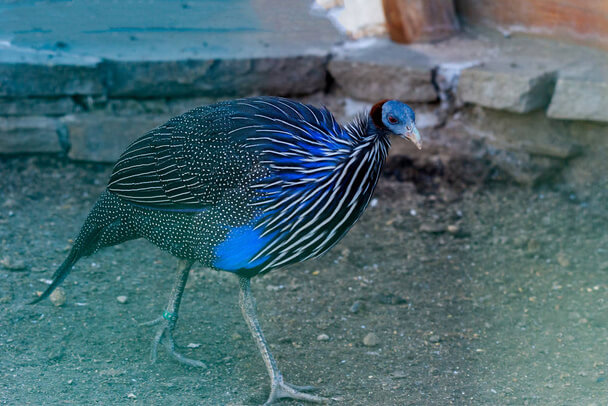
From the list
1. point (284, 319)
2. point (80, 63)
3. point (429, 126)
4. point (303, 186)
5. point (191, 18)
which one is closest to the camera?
point (303, 186)

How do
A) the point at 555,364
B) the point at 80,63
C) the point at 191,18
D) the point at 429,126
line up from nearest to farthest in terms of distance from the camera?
the point at 555,364 → the point at 191,18 → the point at 80,63 → the point at 429,126

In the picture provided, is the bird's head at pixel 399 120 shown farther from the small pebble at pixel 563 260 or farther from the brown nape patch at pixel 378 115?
the small pebble at pixel 563 260

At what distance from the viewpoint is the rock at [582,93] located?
4387mm

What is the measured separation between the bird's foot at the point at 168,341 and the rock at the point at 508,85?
250 centimetres

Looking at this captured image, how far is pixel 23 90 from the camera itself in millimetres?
4672

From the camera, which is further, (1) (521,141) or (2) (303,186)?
(1) (521,141)

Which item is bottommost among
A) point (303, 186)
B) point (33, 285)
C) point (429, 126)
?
point (33, 285)

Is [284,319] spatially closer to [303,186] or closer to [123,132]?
[303,186]

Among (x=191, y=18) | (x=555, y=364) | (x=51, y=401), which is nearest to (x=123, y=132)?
(x=191, y=18)

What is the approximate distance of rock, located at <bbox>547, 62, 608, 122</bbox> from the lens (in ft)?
14.4

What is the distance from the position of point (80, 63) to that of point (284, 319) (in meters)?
2.19

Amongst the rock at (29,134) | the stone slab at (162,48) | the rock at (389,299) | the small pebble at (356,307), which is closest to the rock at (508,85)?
the stone slab at (162,48)

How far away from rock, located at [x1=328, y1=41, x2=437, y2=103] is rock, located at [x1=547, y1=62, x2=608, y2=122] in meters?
0.79

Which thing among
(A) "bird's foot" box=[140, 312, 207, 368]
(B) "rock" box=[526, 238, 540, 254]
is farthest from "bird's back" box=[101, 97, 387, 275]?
(B) "rock" box=[526, 238, 540, 254]
